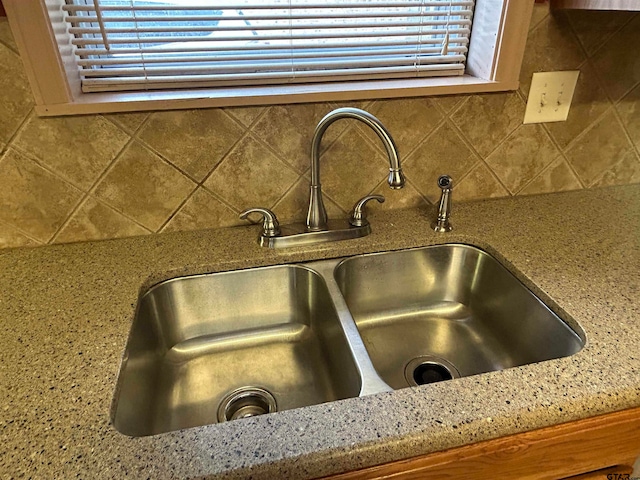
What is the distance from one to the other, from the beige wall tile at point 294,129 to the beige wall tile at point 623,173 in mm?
787

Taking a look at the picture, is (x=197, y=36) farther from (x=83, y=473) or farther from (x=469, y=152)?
(x=83, y=473)

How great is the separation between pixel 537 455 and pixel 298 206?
0.70 m

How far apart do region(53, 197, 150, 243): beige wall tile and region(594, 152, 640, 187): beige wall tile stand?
1.26m

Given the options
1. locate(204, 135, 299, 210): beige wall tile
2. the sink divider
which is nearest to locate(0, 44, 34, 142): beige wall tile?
locate(204, 135, 299, 210): beige wall tile

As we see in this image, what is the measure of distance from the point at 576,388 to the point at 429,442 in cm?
24

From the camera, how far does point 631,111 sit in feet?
3.76

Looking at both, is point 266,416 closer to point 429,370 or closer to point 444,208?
point 429,370

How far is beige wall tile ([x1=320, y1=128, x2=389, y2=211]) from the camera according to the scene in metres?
1.02

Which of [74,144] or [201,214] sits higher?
[74,144]

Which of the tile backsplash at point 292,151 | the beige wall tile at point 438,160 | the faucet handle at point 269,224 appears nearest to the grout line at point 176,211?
the tile backsplash at point 292,151

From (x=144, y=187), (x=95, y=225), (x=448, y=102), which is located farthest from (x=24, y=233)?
(x=448, y=102)

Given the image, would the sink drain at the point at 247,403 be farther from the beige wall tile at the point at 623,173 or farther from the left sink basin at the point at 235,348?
the beige wall tile at the point at 623,173

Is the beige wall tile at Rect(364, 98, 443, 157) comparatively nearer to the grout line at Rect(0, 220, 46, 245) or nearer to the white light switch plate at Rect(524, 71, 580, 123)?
the white light switch plate at Rect(524, 71, 580, 123)

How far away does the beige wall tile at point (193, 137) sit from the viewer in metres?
0.91
